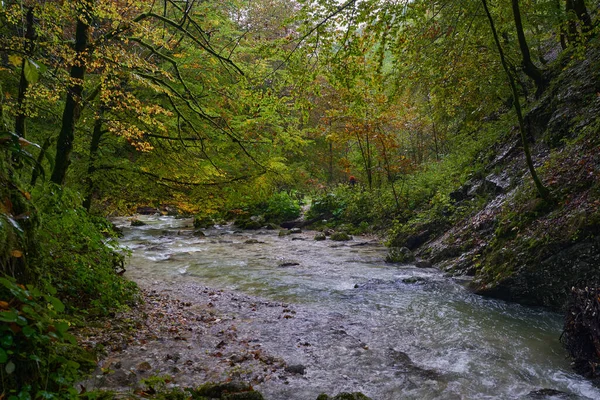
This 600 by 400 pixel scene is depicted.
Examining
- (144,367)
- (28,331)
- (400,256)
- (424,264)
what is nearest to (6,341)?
(28,331)

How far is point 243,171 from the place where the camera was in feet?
23.4

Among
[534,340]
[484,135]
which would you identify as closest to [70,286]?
[534,340]

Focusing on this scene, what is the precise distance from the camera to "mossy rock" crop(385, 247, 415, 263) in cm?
1059

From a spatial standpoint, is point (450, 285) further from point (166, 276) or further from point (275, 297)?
point (166, 276)

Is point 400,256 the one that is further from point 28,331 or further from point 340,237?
point 28,331

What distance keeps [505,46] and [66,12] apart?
1087 cm

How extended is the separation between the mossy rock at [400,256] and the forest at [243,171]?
4 centimetres

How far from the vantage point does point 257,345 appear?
493 cm

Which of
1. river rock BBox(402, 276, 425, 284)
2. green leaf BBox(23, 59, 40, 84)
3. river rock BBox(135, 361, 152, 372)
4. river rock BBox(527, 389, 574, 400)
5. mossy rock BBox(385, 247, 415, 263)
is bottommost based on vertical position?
river rock BBox(527, 389, 574, 400)

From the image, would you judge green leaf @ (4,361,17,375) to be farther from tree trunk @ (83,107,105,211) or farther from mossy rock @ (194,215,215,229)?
mossy rock @ (194,215,215,229)

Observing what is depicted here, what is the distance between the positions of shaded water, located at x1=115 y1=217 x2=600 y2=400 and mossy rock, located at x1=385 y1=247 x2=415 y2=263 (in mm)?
337

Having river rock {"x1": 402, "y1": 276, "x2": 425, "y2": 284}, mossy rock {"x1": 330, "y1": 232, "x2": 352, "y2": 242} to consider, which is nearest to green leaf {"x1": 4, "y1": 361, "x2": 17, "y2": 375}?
river rock {"x1": 402, "y1": 276, "x2": 425, "y2": 284}

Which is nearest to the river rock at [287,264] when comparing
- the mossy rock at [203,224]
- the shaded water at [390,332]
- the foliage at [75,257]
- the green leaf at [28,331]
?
the shaded water at [390,332]

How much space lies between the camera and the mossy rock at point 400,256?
10594 mm
